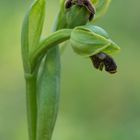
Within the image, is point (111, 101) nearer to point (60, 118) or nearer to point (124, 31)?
point (60, 118)

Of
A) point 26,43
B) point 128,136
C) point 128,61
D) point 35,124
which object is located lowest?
point 128,61

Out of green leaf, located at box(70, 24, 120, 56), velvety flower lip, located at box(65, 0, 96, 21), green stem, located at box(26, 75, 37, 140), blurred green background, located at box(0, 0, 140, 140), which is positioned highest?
velvety flower lip, located at box(65, 0, 96, 21)

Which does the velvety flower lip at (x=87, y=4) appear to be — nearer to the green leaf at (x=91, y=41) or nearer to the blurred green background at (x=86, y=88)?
the green leaf at (x=91, y=41)

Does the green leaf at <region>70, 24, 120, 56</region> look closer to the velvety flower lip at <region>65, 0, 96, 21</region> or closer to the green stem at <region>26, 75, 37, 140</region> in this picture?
the velvety flower lip at <region>65, 0, 96, 21</region>

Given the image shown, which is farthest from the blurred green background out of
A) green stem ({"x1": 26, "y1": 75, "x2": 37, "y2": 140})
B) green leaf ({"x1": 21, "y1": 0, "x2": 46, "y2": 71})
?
green leaf ({"x1": 21, "y1": 0, "x2": 46, "y2": 71})

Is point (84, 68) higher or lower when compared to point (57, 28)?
lower

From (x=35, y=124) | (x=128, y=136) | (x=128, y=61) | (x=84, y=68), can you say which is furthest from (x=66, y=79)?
(x=35, y=124)
